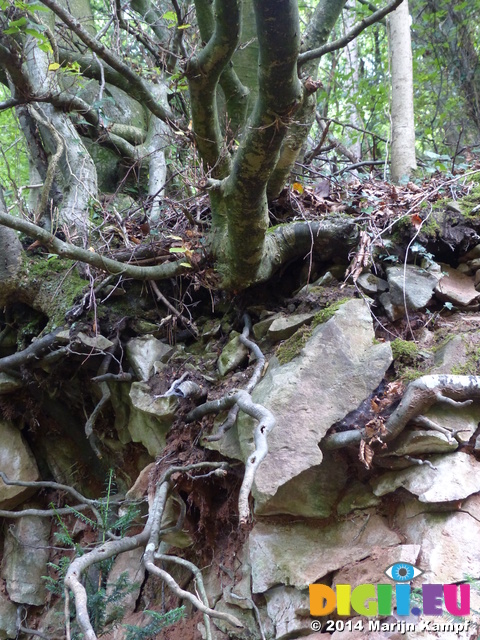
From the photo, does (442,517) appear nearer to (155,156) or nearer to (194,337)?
(194,337)

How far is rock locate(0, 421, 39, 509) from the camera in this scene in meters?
3.97

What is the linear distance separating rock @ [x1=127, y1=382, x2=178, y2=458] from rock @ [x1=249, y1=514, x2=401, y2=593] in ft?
3.01

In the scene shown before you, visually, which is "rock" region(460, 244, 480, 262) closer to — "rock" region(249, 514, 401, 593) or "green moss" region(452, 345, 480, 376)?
"green moss" region(452, 345, 480, 376)

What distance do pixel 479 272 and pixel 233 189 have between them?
1.70 metres

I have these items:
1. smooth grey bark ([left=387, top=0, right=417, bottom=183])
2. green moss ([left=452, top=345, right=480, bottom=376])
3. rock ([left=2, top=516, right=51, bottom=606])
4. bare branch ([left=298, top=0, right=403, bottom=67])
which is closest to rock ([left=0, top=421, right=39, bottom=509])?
rock ([left=2, top=516, right=51, bottom=606])

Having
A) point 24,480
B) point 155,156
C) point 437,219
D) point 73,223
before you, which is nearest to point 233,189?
point 437,219

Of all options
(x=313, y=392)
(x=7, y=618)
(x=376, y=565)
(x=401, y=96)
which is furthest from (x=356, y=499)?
(x=401, y=96)

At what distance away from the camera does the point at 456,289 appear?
9.74 feet

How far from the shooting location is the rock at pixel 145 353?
3242 millimetres

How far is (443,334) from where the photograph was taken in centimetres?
269

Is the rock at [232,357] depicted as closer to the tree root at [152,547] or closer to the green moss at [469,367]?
the tree root at [152,547]

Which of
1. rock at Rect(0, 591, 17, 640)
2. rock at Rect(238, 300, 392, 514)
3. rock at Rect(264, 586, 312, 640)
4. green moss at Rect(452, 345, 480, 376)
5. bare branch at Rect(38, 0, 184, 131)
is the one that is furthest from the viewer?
rock at Rect(0, 591, 17, 640)

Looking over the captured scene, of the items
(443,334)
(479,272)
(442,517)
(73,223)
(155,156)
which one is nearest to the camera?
(442,517)

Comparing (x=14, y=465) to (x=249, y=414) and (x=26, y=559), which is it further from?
(x=249, y=414)
